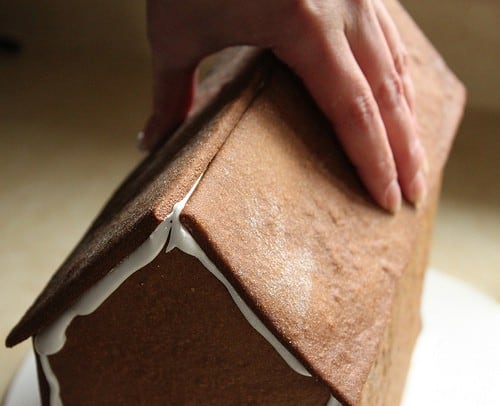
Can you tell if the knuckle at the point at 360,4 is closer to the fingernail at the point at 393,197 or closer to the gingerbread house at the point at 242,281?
the gingerbread house at the point at 242,281

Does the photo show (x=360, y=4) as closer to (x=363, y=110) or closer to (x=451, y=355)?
(x=363, y=110)

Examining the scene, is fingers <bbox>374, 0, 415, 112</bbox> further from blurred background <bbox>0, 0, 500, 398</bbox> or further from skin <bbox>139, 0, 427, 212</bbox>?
blurred background <bbox>0, 0, 500, 398</bbox>

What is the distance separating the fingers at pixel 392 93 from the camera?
1.01 meters

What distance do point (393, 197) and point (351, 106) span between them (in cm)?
14

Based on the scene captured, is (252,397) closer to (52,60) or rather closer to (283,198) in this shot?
(283,198)

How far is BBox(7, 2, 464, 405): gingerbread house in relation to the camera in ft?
2.60

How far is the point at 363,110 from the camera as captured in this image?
994 mm

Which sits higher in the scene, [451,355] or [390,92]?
[390,92]

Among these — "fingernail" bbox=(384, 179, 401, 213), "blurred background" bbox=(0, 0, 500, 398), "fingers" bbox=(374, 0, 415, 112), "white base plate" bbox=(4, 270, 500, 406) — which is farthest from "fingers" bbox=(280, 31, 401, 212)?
"blurred background" bbox=(0, 0, 500, 398)

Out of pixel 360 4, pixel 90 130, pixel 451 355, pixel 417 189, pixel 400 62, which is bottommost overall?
pixel 451 355

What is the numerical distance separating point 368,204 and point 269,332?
0.89ft

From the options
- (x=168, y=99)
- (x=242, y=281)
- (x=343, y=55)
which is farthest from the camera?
(x=168, y=99)

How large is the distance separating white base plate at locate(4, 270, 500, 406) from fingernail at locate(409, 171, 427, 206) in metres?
0.34

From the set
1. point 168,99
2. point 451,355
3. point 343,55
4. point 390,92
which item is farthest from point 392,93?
point 451,355
